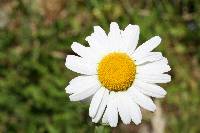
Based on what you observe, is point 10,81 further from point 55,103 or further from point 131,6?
point 131,6

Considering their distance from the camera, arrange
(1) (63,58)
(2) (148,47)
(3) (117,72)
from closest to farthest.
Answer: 1. (3) (117,72)
2. (2) (148,47)
3. (1) (63,58)

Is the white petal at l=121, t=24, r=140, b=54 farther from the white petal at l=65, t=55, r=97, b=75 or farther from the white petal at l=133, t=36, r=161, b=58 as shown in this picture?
the white petal at l=65, t=55, r=97, b=75

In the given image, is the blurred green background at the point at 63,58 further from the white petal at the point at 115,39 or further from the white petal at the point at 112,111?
the white petal at the point at 112,111

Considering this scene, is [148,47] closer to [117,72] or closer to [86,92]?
[117,72]

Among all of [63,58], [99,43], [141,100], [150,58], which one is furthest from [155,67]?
[63,58]

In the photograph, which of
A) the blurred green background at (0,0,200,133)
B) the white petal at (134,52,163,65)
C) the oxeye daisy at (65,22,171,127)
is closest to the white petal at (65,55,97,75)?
the oxeye daisy at (65,22,171,127)
